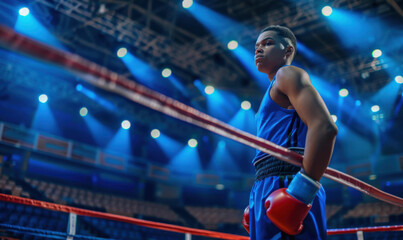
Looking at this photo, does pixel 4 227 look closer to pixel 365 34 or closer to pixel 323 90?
pixel 365 34

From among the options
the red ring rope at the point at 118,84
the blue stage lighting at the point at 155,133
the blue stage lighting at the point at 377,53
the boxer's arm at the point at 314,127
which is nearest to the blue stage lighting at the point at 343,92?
the blue stage lighting at the point at 377,53

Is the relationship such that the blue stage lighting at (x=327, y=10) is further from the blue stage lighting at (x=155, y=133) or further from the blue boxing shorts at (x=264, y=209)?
the blue stage lighting at (x=155, y=133)

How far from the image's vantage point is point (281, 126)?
123cm

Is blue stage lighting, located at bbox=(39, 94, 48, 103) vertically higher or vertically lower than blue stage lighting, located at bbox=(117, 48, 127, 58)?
lower

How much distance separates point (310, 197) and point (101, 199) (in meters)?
11.6

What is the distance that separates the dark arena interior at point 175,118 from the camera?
8.38m

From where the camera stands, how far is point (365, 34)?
9.16m

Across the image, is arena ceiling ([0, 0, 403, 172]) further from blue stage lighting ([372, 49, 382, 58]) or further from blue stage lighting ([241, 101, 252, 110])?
blue stage lighting ([241, 101, 252, 110])

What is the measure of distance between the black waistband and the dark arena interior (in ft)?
14.8

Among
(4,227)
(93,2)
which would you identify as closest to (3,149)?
(93,2)

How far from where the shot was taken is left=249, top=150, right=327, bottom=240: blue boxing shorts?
1074 millimetres

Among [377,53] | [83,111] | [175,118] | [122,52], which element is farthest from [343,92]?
[83,111]

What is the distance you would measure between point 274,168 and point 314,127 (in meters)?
0.24

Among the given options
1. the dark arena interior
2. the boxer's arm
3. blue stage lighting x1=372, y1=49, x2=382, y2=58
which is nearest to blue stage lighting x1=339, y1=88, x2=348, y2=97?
the dark arena interior
